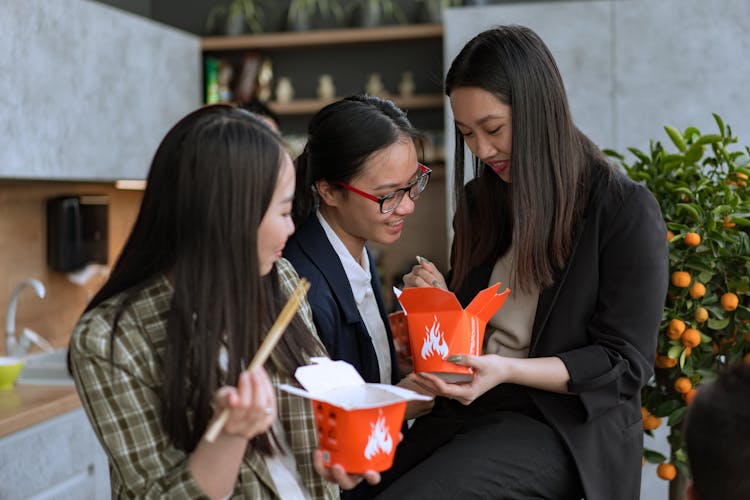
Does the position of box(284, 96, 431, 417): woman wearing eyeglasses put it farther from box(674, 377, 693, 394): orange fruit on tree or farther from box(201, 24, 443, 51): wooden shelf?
box(201, 24, 443, 51): wooden shelf

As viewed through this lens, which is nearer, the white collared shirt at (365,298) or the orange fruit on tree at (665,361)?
the white collared shirt at (365,298)

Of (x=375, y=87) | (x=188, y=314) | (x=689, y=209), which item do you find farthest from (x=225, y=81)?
(x=188, y=314)

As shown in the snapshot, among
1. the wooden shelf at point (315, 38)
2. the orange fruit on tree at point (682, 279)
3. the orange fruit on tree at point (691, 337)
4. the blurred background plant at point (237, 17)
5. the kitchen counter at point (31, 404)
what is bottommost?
the kitchen counter at point (31, 404)

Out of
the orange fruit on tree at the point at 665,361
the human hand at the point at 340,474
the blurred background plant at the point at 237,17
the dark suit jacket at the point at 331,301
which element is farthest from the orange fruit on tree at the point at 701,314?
the blurred background plant at the point at 237,17

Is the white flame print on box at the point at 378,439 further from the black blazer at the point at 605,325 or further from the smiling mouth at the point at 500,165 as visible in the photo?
the smiling mouth at the point at 500,165

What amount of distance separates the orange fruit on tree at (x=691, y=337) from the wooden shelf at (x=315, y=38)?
2512 millimetres

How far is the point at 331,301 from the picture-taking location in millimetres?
1782

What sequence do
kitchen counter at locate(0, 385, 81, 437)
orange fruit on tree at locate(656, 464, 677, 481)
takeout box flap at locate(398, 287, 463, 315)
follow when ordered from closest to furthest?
takeout box flap at locate(398, 287, 463, 315), orange fruit on tree at locate(656, 464, 677, 481), kitchen counter at locate(0, 385, 81, 437)

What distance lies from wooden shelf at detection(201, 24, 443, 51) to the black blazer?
2.77m

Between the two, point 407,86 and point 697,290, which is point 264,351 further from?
point 407,86

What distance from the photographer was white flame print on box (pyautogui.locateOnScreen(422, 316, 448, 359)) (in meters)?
1.55

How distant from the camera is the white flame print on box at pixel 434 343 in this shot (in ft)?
5.09

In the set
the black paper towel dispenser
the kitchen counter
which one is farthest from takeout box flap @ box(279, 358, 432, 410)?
the black paper towel dispenser

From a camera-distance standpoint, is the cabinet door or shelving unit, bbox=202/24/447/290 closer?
the cabinet door
